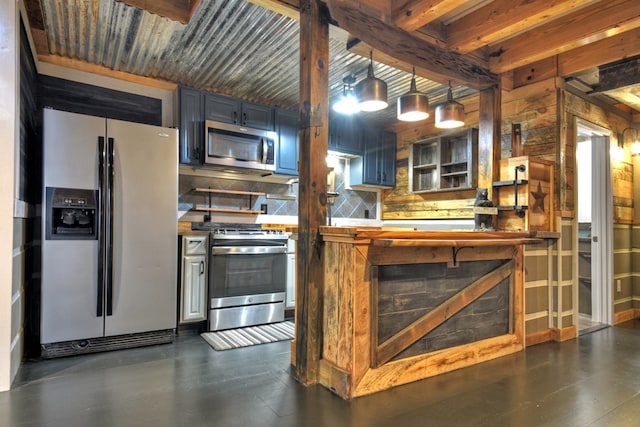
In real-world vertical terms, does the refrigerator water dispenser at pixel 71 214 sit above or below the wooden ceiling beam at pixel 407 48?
below

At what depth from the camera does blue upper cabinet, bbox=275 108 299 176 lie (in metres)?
4.24

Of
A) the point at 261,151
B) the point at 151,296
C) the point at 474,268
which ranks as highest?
the point at 261,151

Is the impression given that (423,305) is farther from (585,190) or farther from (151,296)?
(585,190)

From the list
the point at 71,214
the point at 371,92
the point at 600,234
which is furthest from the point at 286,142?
the point at 600,234

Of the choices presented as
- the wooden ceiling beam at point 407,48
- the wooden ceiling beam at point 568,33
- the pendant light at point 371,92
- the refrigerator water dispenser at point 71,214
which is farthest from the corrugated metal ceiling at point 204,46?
the refrigerator water dispenser at point 71,214

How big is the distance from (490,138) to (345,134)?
1974 millimetres

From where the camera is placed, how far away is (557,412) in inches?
77.2

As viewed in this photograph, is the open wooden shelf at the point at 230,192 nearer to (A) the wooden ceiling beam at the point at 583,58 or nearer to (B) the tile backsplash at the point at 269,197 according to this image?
(B) the tile backsplash at the point at 269,197

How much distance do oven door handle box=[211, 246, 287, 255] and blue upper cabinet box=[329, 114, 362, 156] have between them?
5.09 feet

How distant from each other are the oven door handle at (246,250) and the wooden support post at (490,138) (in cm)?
208

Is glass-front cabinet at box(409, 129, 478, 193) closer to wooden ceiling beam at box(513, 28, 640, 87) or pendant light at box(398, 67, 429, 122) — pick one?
wooden ceiling beam at box(513, 28, 640, 87)

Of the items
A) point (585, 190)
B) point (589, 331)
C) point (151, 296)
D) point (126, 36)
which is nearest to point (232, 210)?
point (151, 296)

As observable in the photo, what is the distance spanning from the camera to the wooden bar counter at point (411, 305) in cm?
215

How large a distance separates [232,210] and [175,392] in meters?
2.29
